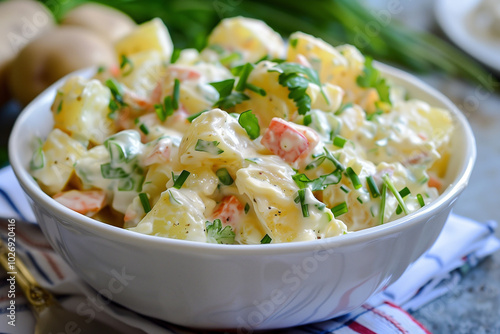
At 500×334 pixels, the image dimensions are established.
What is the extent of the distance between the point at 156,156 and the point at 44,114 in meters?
0.59

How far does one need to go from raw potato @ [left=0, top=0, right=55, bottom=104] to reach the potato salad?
4.04 feet

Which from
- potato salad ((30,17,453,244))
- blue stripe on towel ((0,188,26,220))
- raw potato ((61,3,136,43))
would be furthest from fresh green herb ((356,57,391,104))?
raw potato ((61,3,136,43))

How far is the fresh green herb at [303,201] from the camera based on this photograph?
1154 millimetres

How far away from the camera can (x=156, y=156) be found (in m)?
1.29

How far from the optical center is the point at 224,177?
126 centimetres

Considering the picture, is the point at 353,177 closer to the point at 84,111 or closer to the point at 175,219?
the point at 175,219

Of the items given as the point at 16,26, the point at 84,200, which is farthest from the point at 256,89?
the point at 16,26

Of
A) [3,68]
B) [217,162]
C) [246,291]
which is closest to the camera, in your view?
[246,291]

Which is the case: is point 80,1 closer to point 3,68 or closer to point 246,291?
point 3,68

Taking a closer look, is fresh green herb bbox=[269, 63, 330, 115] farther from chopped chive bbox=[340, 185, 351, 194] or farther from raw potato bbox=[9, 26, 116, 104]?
raw potato bbox=[9, 26, 116, 104]

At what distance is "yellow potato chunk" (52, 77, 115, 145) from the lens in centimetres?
146

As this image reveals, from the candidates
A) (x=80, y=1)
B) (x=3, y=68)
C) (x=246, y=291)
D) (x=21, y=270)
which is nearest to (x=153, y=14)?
(x=80, y=1)

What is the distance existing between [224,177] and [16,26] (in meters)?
1.99

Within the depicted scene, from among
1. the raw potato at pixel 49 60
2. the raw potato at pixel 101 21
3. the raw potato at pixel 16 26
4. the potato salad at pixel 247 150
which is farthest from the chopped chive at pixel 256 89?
the raw potato at pixel 16 26
